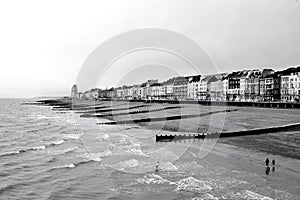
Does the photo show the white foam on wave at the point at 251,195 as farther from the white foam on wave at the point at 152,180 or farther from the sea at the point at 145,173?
the white foam on wave at the point at 152,180

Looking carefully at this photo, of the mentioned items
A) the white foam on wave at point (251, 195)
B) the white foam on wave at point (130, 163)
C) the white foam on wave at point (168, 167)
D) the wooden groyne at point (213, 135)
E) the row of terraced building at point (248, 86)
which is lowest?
the white foam on wave at point (130, 163)

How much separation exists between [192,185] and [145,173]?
429cm

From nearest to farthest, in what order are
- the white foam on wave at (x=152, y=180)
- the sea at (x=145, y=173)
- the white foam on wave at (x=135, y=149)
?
the sea at (x=145, y=173) < the white foam on wave at (x=152, y=180) < the white foam on wave at (x=135, y=149)

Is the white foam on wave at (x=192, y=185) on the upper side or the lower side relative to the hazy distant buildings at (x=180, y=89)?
lower

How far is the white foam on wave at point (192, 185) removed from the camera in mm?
16281

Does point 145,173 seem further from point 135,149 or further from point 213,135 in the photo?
point 213,135

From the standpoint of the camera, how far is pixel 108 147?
30188mm

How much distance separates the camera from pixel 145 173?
20094 mm

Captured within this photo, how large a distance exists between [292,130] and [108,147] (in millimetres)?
23228

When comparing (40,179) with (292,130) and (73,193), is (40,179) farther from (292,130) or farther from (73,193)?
(292,130)

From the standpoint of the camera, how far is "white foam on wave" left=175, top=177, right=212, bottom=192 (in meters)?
Answer: 16.3

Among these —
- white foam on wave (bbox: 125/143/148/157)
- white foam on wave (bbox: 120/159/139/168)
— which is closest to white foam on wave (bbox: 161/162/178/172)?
white foam on wave (bbox: 120/159/139/168)

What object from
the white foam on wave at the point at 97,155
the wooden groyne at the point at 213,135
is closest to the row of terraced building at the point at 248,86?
the wooden groyne at the point at 213,135

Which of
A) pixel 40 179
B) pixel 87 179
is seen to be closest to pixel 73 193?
pixel 87 179
